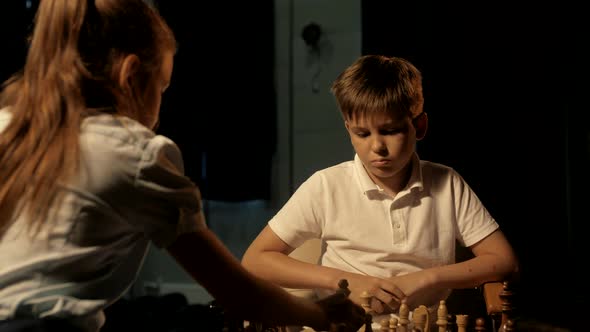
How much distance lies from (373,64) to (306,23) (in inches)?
68.3

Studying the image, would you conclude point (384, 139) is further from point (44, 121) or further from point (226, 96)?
point (226, 96)

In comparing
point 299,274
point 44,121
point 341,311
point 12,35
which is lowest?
point 299,274

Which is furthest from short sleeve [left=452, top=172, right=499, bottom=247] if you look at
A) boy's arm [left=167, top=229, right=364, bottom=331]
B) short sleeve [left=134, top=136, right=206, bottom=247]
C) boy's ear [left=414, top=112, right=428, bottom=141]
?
short sleeve [left=134, top=136, right=206, bottom=247]

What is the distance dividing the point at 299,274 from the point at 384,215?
0.75 ft

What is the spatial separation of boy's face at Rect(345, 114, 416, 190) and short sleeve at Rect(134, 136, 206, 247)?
628 millimetres

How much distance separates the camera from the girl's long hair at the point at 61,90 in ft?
2.98

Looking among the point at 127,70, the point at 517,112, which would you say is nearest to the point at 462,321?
the point at 127,70

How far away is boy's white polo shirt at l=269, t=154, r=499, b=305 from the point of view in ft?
5.05

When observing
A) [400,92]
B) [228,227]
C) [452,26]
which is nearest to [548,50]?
[452,26]

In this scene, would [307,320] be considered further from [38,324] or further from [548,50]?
[548,50]

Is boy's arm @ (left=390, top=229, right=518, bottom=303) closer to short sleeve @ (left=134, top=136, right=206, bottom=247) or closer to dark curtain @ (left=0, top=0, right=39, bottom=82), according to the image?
short sleeve @ (left=134, top=136, right=206, bottom=247)

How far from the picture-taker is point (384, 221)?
1.56 meters

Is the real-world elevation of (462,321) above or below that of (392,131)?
below

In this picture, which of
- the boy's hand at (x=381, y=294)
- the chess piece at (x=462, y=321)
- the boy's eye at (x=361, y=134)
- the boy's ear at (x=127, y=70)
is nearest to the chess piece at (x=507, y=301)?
the chess piece at (x=462, y=321)
